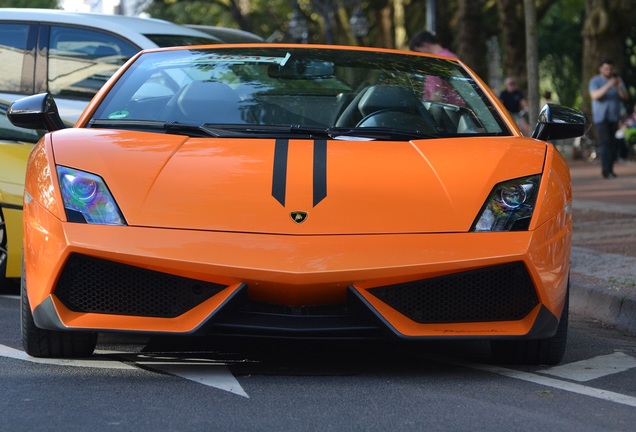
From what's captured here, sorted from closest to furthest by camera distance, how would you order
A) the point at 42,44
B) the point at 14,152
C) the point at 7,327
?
the point at 7,327
the point at 14,152
the point at 42,44

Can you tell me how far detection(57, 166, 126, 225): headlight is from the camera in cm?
497

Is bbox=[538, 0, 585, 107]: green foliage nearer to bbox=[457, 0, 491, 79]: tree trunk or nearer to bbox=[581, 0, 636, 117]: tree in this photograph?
bbox=[457, 0, 491, 79]: tree trunk

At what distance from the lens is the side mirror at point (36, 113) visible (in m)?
5.86

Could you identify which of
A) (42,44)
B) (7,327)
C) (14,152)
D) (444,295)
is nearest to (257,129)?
(444,295)

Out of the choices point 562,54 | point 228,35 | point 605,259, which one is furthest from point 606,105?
point 562,54

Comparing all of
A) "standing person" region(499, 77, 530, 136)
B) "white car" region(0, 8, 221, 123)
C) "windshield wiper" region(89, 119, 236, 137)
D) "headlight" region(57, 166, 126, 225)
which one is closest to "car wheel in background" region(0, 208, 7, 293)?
"white car" region(0, 8, 221, 123)

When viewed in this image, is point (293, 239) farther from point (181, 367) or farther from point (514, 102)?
point (514, 102)

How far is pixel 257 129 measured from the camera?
5598 millimetres

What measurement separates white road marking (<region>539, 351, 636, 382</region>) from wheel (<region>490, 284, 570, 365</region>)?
0.06 metres

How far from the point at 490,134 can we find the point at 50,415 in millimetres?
2424

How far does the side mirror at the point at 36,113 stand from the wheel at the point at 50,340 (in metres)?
0.86

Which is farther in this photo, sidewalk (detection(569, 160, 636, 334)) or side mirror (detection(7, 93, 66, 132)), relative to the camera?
sidewalk (detection(569, 160, 636, 334))

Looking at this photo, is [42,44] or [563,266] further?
[42,44]

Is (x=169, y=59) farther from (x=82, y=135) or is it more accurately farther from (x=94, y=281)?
(x=94, y=281)
